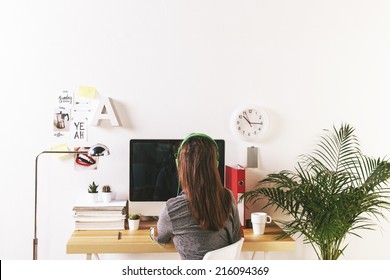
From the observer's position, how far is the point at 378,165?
2.95 meters

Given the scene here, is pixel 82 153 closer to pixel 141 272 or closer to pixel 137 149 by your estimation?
pixel 137 149

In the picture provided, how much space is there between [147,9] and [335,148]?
1.44 meters

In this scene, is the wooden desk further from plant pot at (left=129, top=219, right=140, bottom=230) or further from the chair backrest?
the chair backrest

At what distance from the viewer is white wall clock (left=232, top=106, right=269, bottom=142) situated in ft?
9.84

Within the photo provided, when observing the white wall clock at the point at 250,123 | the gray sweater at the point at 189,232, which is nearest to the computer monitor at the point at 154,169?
the white wall clock at the point at 250,123

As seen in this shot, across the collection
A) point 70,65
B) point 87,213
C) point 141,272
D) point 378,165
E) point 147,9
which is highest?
point 147,9

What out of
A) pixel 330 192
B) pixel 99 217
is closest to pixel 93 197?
pixel 99 217

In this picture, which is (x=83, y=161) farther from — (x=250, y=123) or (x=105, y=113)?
(x=250, y=123)

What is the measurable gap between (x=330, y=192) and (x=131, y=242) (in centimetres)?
116

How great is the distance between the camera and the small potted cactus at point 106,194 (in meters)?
2.87

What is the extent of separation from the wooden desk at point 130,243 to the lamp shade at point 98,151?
43 cm

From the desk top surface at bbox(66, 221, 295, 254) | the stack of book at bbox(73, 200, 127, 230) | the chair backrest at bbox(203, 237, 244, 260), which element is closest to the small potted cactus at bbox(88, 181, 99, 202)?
the stack of book at bbox(73, 200, 127, 230)

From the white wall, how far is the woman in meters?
0.80

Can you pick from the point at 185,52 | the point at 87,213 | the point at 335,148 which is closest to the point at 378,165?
the point at 335,148
